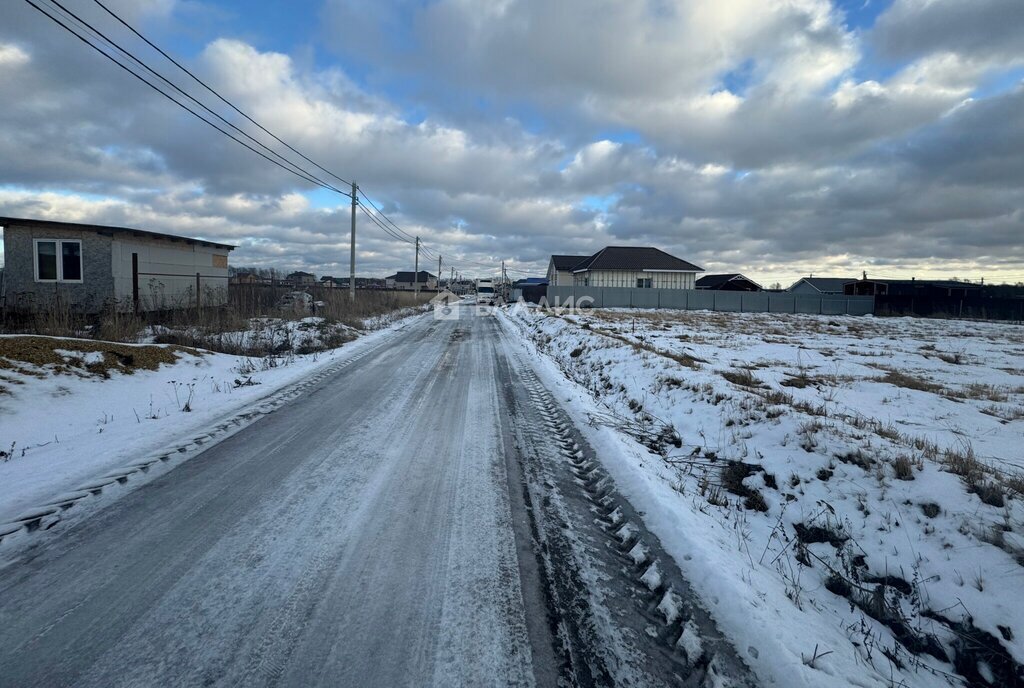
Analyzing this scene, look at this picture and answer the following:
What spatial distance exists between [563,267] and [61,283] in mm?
52135

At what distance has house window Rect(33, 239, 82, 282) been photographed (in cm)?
1688

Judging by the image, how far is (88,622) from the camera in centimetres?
266

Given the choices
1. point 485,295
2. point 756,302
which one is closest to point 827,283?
point 756,302

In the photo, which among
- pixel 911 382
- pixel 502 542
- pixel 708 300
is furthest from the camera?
pixel 708 300

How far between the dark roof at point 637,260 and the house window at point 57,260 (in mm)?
42670

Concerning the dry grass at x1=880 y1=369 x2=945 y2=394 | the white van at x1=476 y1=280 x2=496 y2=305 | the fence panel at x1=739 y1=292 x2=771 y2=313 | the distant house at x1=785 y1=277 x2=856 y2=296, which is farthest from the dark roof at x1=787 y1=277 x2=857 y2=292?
the dry grass at x1=880 y1=369 x2=945 y2=394

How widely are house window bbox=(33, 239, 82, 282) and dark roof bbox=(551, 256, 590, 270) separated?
169 ft

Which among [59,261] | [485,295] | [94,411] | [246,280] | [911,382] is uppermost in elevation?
[246,280]

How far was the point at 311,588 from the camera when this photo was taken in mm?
3018

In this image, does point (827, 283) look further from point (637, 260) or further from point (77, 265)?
point (77, 265)

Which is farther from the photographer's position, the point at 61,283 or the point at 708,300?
the point at 708,300

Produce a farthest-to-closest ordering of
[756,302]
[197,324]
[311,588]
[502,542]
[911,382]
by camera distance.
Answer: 1. [756,302]
2. [197,324]
3. [911,382]
4. [502,542]
5. [311,588]

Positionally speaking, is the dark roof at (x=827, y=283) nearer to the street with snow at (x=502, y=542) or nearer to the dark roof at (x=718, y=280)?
the dark roof at (x=718, y=280)

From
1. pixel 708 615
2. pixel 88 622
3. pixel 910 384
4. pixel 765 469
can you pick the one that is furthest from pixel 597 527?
pixel 910 384
